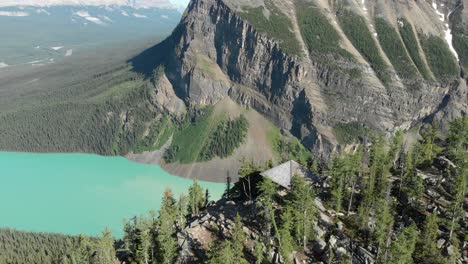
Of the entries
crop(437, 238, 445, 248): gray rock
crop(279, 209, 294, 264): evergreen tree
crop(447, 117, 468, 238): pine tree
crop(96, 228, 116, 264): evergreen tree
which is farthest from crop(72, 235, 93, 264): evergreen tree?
crop(447, 117, 468, 238): pine tree

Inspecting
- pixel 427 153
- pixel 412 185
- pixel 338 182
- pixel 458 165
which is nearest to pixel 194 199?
pixel 338 182

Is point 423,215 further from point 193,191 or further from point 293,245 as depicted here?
point 193,191

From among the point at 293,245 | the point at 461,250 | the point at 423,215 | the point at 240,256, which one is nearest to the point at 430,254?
the point at 461,250

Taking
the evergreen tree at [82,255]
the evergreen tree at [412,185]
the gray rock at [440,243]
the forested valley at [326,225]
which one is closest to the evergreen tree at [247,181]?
the forested valley at [326,225]

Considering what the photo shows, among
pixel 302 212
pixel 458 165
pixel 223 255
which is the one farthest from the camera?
pixel 458 165

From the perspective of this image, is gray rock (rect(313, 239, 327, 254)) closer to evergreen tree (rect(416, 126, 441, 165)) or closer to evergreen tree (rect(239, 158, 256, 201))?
evergreen tree (rect(239, 158, 256, 201))

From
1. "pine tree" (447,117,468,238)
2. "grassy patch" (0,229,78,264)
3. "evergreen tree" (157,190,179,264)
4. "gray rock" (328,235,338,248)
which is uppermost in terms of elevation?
"pine tree" (447,117,468,238)

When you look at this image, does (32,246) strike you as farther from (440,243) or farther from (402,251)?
(440,243)

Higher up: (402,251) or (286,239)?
(402,251)

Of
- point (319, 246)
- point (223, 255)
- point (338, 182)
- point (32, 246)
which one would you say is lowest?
point (32, 246)
